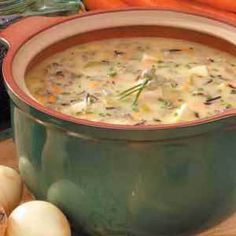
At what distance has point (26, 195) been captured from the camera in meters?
0.88

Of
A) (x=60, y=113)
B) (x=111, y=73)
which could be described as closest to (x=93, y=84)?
(x=111, y=73)

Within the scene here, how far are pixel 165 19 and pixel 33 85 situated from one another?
0.68 ft

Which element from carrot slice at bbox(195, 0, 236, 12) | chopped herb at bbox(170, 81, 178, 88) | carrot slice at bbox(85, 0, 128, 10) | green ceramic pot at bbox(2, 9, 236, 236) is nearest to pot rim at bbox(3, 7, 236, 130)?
green ceramic pot at bbox(2, 9, 236, 236)

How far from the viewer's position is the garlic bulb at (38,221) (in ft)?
2.37

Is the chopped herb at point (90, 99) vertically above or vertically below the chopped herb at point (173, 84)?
below

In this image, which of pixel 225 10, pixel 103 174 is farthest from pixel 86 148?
pixel 225 10

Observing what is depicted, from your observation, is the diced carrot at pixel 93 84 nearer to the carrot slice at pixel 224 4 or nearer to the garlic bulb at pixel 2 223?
the garlic bulb at pixel 2 223

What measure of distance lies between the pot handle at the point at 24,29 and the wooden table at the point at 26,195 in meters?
0.20

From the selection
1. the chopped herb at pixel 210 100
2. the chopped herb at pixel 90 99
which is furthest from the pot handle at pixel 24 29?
the chopped herb at pixel 210 100

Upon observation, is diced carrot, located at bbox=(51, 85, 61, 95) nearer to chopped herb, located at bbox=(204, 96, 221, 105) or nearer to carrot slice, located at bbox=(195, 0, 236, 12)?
chopped herb, located at bbox=(204, 96, 221, 105)

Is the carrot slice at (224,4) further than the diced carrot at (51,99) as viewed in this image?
Yes

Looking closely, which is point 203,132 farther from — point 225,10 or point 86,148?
point 225,10

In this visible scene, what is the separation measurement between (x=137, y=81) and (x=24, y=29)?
16 centimetres

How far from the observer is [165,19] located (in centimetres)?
89
